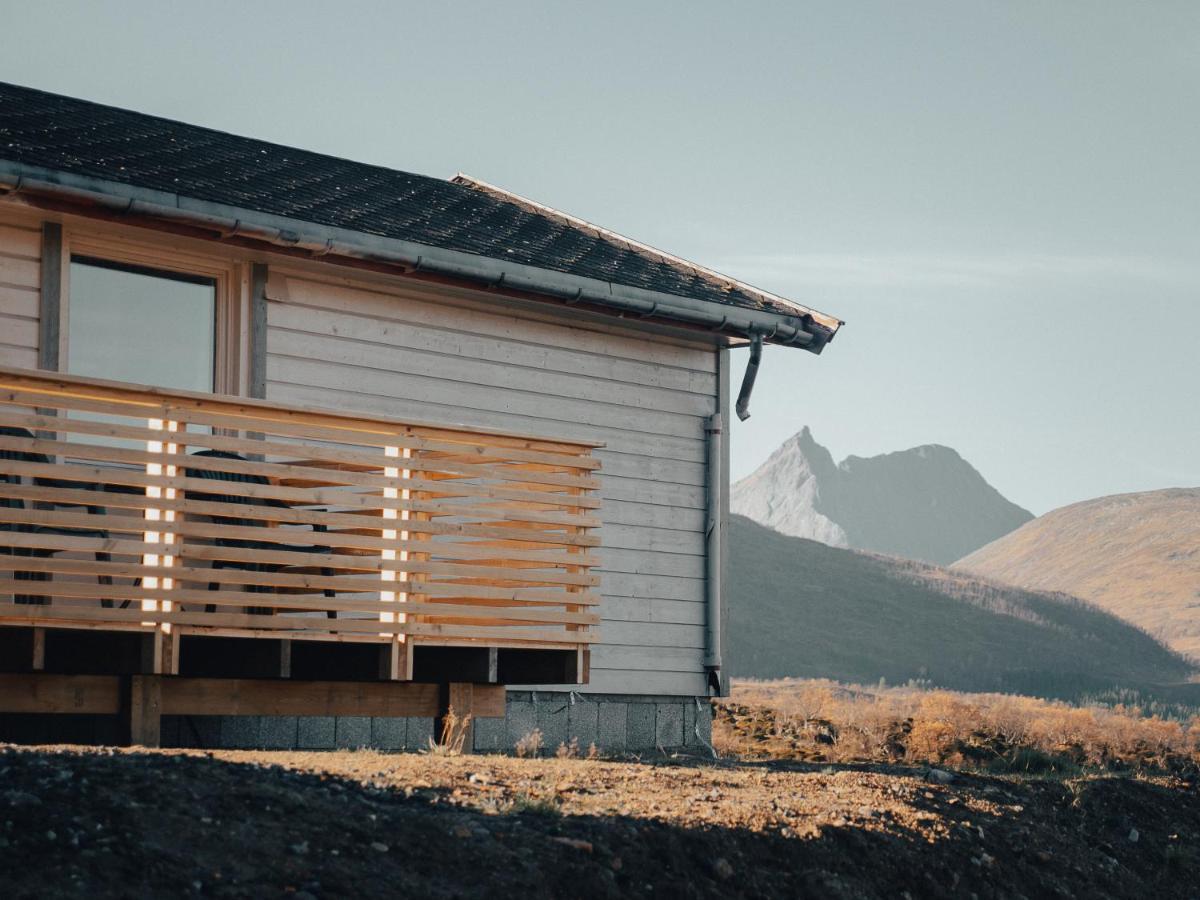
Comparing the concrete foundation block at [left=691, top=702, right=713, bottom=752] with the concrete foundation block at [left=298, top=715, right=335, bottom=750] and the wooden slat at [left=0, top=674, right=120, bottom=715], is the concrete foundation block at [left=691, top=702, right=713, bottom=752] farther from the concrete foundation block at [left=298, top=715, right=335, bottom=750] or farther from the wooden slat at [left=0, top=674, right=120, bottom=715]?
Result: the wooden slat at [left=0, top=674, right=120, bottom=715]

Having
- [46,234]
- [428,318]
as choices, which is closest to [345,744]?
[428,318]

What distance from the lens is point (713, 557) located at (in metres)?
13.7

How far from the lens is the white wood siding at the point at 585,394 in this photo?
1173 centimetres

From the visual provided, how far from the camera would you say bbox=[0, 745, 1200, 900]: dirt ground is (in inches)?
232

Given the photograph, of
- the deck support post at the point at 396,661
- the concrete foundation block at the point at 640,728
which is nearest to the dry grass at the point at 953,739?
the concrete foundation block at the point at 640,728

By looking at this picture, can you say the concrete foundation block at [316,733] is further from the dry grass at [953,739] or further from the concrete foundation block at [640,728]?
the dry grass at [953,739]

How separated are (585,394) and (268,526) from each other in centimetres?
404

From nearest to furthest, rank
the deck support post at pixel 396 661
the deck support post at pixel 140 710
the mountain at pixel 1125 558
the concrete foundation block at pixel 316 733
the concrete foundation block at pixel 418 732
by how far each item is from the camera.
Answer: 1. the deck support post at pixel 140 710
2. the deck support post at pixel 396 661
3. the concrete foundation block at pixel 316 733
4. the concrete foundation block at pixel 418 732
5. the mountain at pixel 1125 558

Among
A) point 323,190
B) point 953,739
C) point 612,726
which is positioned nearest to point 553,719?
point 612,726

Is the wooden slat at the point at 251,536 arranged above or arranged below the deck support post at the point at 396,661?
above

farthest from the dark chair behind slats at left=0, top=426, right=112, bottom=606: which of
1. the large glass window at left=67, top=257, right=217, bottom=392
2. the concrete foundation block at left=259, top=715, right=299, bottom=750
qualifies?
the concrete foundation block at left=259, top=715, right=299, bottom=750

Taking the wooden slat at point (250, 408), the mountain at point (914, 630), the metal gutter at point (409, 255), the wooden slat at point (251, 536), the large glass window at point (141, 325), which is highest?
the metal gutter at point (409, 255)

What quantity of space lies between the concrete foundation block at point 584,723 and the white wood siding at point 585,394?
20cm

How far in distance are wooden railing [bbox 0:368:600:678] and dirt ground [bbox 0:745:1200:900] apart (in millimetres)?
1036
